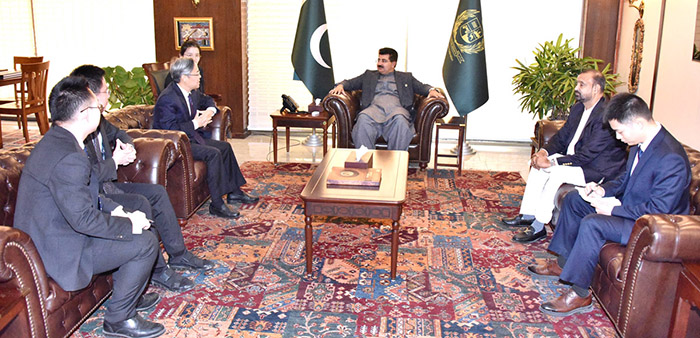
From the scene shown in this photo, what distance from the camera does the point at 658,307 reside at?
2820 millimetres

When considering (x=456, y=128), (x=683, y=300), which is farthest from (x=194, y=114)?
(x=683, y=300)

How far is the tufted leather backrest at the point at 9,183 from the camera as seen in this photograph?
2883mm

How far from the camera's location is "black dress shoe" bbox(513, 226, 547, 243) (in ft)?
14.2

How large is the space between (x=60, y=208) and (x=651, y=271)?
268 centimetres

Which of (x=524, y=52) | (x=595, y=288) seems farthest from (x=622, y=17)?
(x=595, y=288)

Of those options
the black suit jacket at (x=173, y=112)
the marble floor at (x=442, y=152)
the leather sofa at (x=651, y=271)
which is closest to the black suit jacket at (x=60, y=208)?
the black suit jacket at (x=173, y=112)

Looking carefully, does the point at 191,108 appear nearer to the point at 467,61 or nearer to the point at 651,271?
the point at 467,61

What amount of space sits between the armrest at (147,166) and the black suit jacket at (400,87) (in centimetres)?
274

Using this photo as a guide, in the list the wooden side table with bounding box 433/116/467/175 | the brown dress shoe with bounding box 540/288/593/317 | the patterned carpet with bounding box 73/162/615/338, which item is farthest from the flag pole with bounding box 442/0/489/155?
Result: the brown dress shoe with bounding box 540/288/593/317

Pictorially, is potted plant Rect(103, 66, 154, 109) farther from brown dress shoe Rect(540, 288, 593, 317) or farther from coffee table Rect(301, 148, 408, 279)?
brown dress shoe Rect(540, 288, 593, 317)

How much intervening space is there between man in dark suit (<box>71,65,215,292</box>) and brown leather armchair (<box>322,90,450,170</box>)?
8.50 feet

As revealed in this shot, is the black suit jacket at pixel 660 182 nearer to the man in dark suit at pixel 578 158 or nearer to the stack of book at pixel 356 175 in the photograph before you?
the man in dark suit at pixel 578 158

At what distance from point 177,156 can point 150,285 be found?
40.8 inches

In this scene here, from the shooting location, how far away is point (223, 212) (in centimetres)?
479
